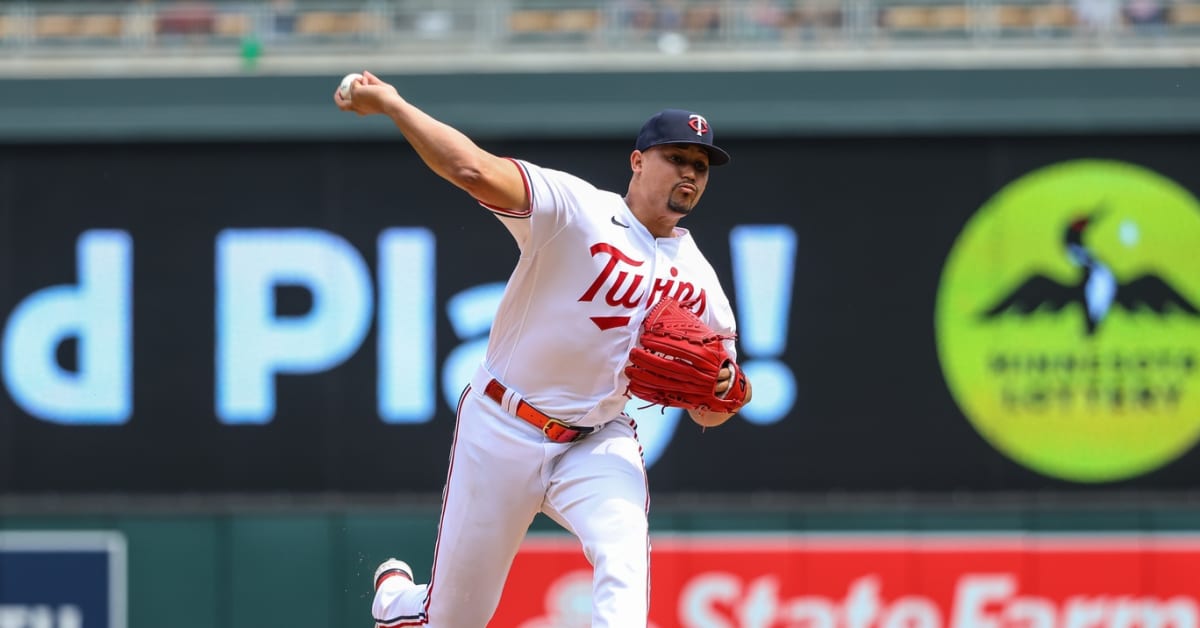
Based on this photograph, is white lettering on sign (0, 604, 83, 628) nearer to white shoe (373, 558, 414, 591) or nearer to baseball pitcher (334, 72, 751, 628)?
white shoe (373, 558, 414, 591)

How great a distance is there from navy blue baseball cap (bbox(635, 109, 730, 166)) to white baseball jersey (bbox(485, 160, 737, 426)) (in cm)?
20

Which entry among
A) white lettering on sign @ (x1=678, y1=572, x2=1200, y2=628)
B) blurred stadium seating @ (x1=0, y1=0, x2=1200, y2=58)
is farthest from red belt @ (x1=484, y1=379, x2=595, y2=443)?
blurred stadium seating @ (x1=0, y1=0, x2=1200, y2=58)

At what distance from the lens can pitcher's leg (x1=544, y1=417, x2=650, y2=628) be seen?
423cm

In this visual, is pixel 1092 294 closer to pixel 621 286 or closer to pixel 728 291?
pixel 728 291

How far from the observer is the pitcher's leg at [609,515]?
4.23 metres

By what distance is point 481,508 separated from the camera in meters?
4.43

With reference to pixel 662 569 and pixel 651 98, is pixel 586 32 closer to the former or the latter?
pixel 651 98

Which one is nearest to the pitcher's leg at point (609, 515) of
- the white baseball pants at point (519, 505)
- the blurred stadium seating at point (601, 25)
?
the white baseball pants at point (519, 505)

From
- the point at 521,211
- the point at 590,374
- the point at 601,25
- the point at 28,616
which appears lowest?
the point at 28,616

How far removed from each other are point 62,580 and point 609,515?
15.4 feet

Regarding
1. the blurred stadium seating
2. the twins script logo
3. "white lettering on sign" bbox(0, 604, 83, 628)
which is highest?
the blurred stadium seating

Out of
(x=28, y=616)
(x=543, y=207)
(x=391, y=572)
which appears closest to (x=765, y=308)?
(x=28, y=616)

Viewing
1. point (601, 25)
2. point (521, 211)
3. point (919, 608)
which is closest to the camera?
point (521, 211)

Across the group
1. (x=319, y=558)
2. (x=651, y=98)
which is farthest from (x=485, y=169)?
(x=651, y=98)
